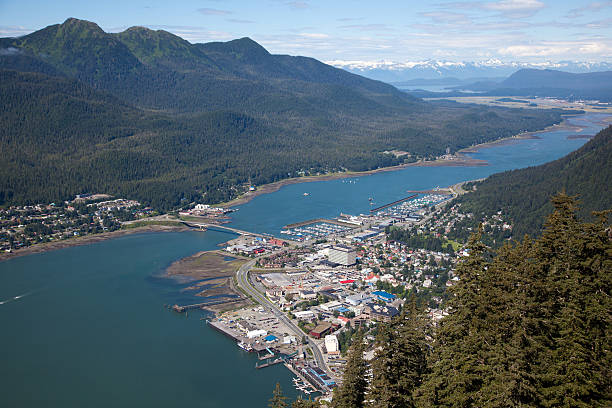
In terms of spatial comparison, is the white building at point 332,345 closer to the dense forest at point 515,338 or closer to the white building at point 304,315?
the white building at point 304,315

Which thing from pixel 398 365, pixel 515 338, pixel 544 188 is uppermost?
pixel 515 338

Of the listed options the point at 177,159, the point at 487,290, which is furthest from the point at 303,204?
the point at 487,290

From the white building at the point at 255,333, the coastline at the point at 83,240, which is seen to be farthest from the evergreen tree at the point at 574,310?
the coastline at the point at 83,240

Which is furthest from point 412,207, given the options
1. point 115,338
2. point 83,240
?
point 115,338

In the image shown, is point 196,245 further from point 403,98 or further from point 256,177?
point 403,98

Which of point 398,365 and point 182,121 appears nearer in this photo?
point 398,365

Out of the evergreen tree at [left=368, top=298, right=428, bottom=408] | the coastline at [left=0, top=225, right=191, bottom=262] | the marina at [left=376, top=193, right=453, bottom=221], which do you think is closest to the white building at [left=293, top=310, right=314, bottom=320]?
the evergreen tree at [left=368, top=298, right=428, bottom=408]

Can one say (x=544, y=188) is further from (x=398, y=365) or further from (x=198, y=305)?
(x=398, y=365)
